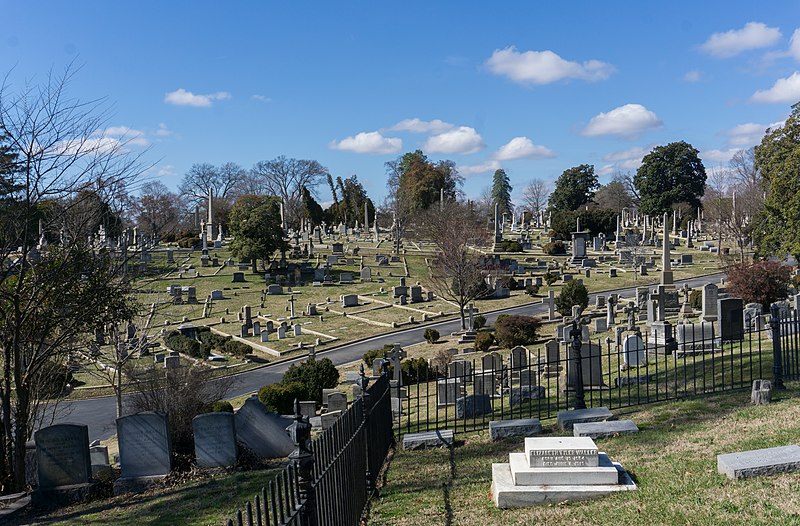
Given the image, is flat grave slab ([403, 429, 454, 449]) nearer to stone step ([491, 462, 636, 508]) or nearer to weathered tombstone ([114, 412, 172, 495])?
stone step ([491, 462, 636, 508])

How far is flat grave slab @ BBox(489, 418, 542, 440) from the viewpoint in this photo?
405 inches

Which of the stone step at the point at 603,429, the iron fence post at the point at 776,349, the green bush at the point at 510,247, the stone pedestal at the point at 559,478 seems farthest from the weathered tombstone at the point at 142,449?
the green bush at the point at 510,247

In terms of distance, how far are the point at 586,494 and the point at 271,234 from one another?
45887mm

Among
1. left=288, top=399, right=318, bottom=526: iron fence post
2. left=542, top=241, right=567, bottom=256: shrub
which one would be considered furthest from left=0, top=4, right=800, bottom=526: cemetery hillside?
left=542, top=241, right=567, bottom=256: shrub

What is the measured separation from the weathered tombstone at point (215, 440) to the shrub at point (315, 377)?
7.01 meters

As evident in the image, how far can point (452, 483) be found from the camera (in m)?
8.49

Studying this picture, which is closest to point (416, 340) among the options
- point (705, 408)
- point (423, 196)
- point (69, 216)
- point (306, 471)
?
point (69, 216)

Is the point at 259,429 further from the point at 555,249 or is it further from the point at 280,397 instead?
the point at 555,249

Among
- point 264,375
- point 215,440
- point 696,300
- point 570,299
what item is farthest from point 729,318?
point 264,375

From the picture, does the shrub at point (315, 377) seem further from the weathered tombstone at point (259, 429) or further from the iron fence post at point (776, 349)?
the iron fence post at point (776, 349)

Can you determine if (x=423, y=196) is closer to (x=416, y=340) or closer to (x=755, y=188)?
(x=755, y=188)

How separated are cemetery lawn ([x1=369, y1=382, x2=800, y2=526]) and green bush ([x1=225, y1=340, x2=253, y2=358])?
19433 millimetres

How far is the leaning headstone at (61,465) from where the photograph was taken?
38.0 feet

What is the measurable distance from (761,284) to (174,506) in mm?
22299
